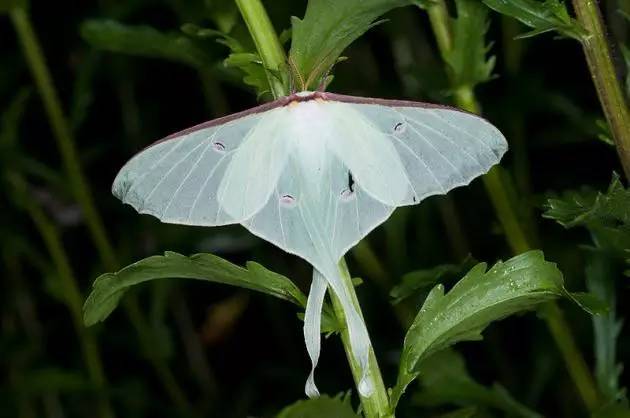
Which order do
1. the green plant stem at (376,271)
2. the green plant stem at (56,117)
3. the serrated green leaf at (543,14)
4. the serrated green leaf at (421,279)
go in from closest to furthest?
1. the serrated green leaf at (543,14)
2. the serrated green leaf at (421,279)
3. the green plant stem at (376,271)
4. the green plant stem at (56,117)

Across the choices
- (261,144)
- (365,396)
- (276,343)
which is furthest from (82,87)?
(365,396)

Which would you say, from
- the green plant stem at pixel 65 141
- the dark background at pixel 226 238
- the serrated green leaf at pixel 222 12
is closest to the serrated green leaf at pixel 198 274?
the serrated green leaf at pixel 222 12

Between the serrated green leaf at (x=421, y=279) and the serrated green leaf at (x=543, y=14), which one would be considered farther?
the serrated green leaf at (x=421, y=279)

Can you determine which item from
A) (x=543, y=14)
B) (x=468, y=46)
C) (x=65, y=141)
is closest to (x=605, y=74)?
(x=543, y=14)

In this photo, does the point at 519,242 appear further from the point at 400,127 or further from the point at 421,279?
the point at 400,127

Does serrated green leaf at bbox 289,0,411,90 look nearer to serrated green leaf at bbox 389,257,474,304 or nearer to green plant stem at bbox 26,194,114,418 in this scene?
serrated green leaf at bbox 389,257,474,304

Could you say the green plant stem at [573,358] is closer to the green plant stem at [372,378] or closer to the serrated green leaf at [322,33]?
the green plant stem at [372,378]
